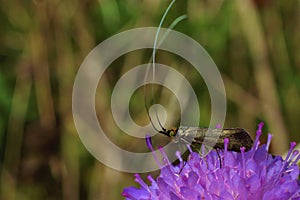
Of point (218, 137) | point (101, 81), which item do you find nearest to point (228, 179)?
point (218, 137)

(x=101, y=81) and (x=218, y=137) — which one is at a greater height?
(x=101, y=81)

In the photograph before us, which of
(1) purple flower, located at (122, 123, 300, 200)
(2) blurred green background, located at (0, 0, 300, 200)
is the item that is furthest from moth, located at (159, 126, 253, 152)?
(2) blurred green background, located at (0, 0, 300, 200)

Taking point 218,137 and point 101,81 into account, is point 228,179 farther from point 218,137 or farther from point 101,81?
Result: point 101,81

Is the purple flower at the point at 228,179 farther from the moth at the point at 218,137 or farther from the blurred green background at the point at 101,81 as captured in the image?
the blurred green background at the point at 101,81

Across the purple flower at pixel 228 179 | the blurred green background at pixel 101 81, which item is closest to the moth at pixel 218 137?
the purple flower at pixel 228 179

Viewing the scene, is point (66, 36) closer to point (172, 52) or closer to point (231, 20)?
point (172, 52)

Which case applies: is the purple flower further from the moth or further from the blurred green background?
the blurred green background
